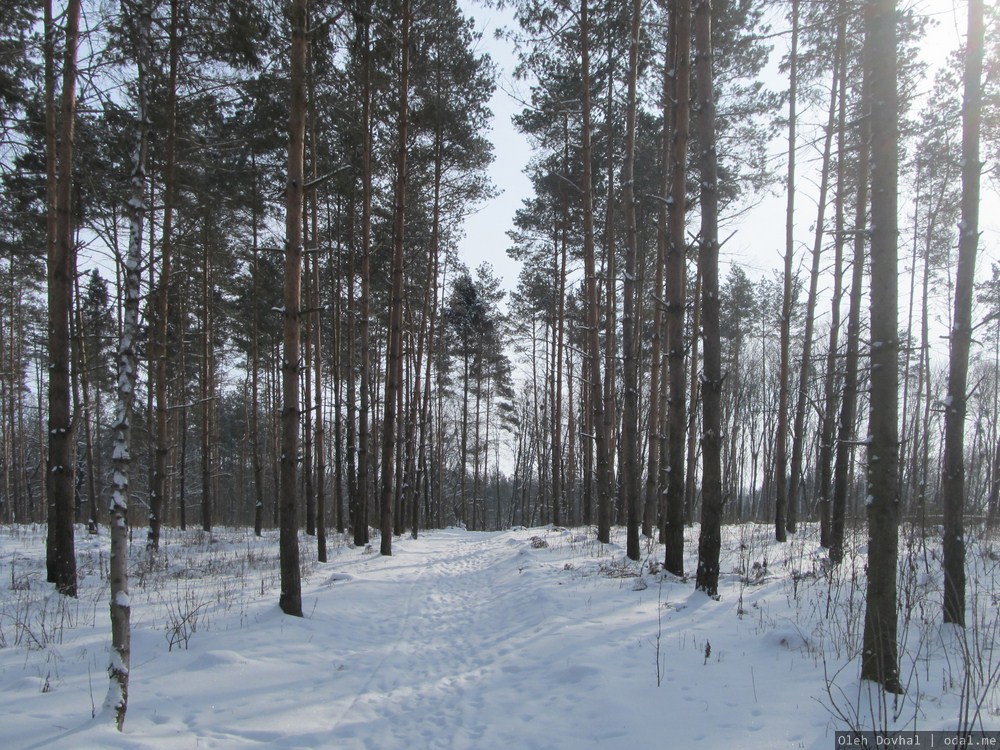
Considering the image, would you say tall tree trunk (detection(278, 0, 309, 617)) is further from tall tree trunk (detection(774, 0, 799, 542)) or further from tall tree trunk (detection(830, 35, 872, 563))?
tall tree trunk (detection(774, 0, 799, 542))

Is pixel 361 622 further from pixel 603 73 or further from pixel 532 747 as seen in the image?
pixel 603 73

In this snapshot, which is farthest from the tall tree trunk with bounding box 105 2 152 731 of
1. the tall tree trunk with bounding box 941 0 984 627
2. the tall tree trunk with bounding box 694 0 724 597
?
the tall tree trunk with bounding box 941 0 984 627

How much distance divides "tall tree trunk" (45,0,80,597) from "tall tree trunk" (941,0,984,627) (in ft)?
35.2

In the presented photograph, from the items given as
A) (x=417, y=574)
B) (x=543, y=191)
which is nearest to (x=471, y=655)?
(x=417, y=574)

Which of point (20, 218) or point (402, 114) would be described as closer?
point (20, 218)

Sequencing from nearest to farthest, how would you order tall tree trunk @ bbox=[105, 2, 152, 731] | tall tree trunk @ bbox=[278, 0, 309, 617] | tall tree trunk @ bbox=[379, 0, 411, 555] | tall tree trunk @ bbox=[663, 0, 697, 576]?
tall tree trunk @ bbox=[105, 2, 152, 731] < tall tree trunk @ bbox=[278, 0, 309, 617] < tall tree trunk @ bbox=[663, 0, 697, 576] < tall tree trunk @ bbox=[379, 0, 411, 555]

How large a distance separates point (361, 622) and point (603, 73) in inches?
485

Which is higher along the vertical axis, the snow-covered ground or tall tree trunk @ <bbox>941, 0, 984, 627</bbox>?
tall tree trunk @ <bbox>941, 0, 984, 627</bbox>

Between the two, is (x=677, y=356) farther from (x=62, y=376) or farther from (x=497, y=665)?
(x=62, y=376)

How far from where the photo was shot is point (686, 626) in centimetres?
553

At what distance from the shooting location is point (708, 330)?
6.83 m

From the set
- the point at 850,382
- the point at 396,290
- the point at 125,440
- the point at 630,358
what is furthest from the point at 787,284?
the point at 125,440

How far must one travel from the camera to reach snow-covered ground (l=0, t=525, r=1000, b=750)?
3.58m

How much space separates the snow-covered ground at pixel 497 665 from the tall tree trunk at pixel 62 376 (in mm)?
576
